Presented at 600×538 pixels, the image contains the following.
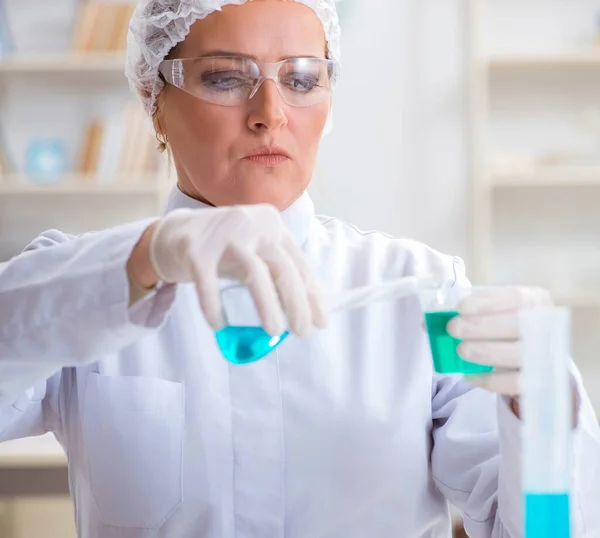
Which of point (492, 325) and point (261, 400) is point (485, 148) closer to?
point (261, 400)

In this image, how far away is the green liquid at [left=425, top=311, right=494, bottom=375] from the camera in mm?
954

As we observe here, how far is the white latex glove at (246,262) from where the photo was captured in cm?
91

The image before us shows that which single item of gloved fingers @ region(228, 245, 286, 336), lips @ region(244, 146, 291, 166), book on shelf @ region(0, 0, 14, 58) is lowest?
gloved fingers @ region(228, 245, 286, 336)

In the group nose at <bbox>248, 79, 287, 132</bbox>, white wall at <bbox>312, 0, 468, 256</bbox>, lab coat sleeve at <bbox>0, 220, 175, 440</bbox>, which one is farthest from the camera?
white wall at <bbox>312, 0, 468, 256</bbox>

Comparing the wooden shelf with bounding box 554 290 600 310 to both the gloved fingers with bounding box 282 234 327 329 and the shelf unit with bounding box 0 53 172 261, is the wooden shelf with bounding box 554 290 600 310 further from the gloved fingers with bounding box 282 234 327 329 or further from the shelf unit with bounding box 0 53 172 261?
the gloved fingers with bounding box 282 234 327 329

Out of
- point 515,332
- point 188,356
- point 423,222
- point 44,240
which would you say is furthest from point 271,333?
point 423,222

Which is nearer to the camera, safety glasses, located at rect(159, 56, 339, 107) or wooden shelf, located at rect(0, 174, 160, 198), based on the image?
safety glasses, located at rect(159, 56, 339, 107)

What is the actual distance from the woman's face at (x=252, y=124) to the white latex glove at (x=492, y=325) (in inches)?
20.1

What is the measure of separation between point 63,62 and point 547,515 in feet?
10.7

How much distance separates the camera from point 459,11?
3926 mm

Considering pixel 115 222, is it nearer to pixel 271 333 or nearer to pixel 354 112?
pixel 354 112

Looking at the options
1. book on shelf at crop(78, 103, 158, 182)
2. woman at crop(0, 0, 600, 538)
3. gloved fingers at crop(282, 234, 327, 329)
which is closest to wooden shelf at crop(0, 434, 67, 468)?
woman at crop(0, 0, 600, 538)

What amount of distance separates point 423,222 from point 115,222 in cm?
133

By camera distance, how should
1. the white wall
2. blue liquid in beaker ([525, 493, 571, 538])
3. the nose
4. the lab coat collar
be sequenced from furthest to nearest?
the white wall, the lab coat collar, the nose, blue liquid in beaker ([525, 493, 571, 538])
